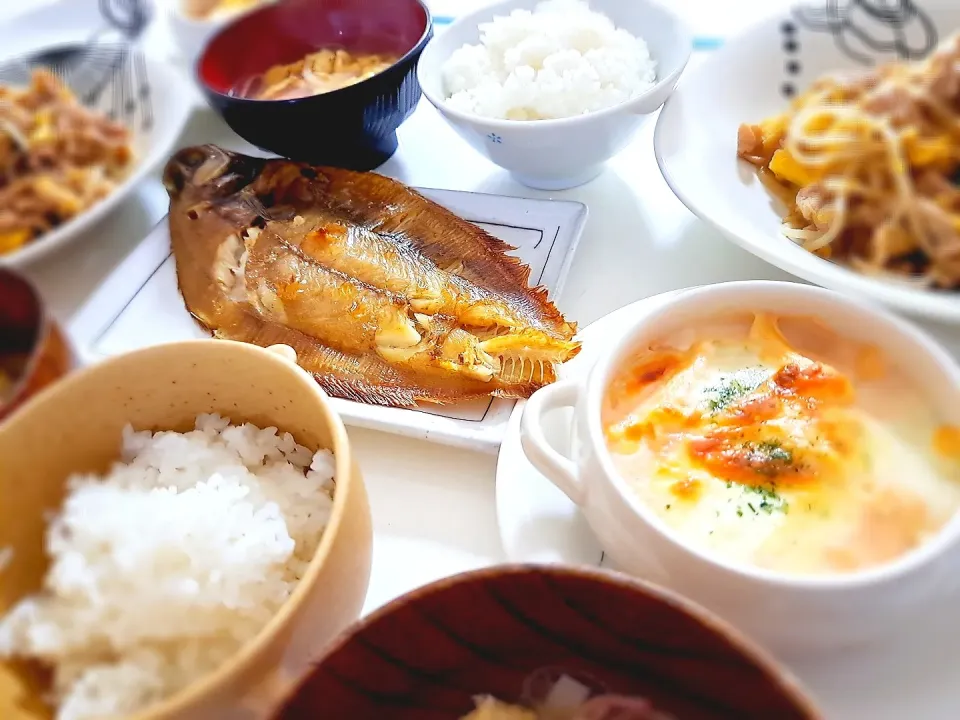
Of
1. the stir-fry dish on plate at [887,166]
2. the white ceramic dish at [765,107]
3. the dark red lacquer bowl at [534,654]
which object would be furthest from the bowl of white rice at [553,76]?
the dark red lacquer bowl at [534,654]

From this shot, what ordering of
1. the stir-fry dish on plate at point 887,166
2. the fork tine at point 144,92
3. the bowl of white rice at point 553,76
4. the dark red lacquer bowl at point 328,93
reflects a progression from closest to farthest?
the stir-fry dish on plate at point 887,166
the fork tine at point 144,92
the dark red lacquer bowl at point 328,93
the bowl of white rice at point 553,76

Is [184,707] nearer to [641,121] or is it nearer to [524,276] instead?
[524,276]

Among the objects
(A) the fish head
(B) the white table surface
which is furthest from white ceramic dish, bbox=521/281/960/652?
(A) the fish head

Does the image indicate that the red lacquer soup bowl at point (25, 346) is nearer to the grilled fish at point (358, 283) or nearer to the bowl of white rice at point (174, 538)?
the bowl of white rice at point (174, 538)

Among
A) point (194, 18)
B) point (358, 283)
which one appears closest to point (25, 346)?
point (194, 18)

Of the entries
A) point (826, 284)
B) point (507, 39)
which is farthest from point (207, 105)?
point (826, 284)

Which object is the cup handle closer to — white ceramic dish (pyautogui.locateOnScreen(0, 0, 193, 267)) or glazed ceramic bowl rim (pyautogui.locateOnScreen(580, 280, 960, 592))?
glazed ceramic bowl rim (pyautogui.locateOnScreen(580, 280, 960, 592))
